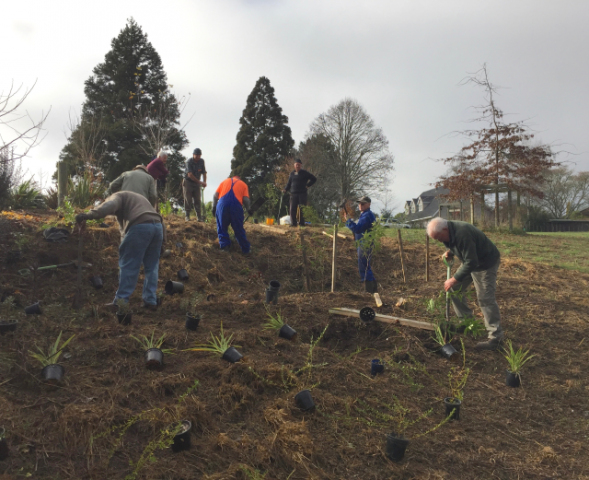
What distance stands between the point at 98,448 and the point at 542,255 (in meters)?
11.0

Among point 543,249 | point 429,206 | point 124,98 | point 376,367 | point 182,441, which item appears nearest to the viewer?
point 182,441

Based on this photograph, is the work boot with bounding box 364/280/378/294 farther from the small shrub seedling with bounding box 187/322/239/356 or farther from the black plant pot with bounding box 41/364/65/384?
the black plant pot with bounding box 41/364/65/384

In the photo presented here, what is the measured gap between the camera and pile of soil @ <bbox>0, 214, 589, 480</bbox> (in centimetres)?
239

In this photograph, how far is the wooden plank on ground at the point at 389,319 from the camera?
460 centimetres

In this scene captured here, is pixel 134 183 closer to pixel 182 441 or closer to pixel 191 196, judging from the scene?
pixel 182 441

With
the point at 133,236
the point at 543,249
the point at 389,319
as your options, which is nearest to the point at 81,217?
the point at 133,236

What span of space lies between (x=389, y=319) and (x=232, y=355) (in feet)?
6.72

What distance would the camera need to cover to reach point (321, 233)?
9625 mm

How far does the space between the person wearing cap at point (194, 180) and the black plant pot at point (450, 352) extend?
259 inches

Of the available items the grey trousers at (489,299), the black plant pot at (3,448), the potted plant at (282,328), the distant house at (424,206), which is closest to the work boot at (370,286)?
the grey trousers at (489,299)

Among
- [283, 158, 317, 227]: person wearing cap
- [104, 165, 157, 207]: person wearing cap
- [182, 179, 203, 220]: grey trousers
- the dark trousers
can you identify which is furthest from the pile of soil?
[283, 158, 317, 227]: person wearing cap

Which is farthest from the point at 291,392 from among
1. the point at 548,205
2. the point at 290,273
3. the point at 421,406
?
the point at 548,205

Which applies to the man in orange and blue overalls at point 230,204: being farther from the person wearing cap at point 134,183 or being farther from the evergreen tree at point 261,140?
the evergreen tree at point 261,140

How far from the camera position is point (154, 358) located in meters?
3.24
